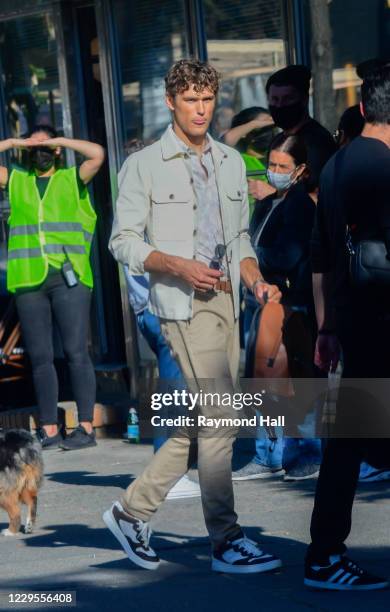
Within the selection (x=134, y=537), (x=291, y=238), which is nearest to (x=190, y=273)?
(x=134, y=537)

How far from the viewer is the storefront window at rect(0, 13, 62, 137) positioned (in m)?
10.7

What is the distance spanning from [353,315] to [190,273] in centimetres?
75

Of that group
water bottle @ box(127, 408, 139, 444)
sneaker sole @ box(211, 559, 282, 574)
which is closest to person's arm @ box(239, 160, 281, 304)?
sneaker sole @ box(211, 559, 282, 574)

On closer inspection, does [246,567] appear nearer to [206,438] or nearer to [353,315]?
[206,438]

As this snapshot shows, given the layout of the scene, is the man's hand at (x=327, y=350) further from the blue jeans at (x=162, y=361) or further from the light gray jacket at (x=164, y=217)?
the blue jeans at (x=162, y=361)

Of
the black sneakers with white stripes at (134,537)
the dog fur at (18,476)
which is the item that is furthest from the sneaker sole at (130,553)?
the dog fur at (18,476)

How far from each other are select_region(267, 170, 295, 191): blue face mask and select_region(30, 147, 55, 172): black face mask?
253 cm

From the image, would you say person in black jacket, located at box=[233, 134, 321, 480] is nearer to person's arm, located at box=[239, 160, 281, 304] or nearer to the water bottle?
person's arm, located at box=[239, 160, 281, 304]

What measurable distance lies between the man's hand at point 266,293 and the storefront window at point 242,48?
2.51 metres

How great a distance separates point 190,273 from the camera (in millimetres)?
5469

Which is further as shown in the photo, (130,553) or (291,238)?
(291,238)

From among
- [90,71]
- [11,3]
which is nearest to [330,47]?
[90,71]

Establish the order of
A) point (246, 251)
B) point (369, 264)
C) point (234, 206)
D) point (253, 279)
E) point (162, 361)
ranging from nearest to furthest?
point (369, 264)
point (234, 206)
point (246, 251)
point (253, 279)
point (162, 361)

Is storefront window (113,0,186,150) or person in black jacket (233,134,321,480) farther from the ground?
storefront window (113,0,186,150)
